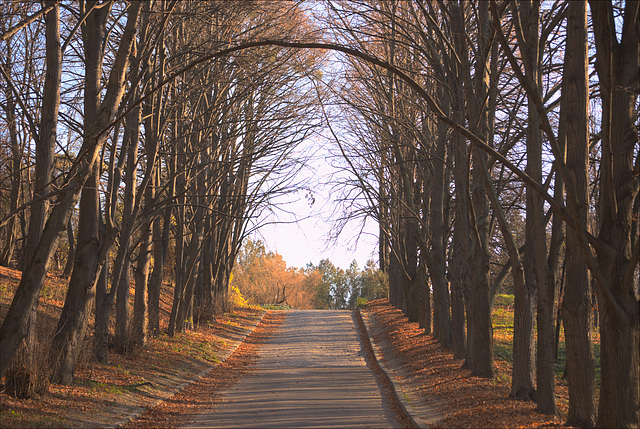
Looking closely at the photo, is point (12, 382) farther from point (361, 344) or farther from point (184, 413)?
point (361, 344)

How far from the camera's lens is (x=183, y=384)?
11.2m

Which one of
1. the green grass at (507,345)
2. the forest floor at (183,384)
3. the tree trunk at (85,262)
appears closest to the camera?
the forest floor at (183,384)

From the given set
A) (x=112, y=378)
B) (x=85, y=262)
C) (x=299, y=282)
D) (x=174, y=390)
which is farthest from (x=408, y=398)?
(x=299, y=282)

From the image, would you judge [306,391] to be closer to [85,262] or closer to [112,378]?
[112,378]

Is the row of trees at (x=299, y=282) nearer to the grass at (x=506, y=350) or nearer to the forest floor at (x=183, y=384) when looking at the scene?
the grass at (x=506, y=350)

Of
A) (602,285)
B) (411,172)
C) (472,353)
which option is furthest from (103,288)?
(411,172)

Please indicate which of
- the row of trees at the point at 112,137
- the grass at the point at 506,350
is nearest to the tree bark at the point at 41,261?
the row of trees at the point at 112,137

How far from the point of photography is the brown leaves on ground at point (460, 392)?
726 cm

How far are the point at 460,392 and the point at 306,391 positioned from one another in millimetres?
2948

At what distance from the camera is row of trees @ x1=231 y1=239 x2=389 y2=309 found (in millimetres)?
51691

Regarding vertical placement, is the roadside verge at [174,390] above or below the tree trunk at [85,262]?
below

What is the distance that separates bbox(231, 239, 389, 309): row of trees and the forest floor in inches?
1019

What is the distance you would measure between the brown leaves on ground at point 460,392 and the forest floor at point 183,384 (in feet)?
0.04

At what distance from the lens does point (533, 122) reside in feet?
26.7
